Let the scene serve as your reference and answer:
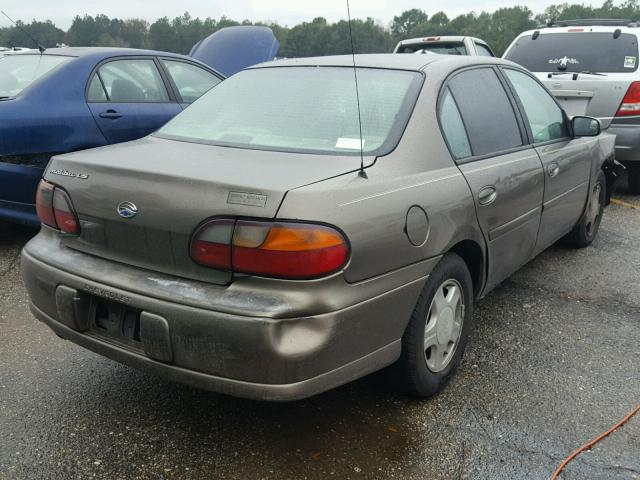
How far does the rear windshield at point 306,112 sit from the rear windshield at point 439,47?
6422 millimetres

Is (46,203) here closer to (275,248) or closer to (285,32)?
(275,248)

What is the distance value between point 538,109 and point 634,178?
12.4ft

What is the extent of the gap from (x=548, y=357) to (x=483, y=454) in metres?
1.01

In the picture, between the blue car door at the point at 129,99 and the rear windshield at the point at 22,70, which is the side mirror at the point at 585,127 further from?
the rear windshield at the point at 22,70

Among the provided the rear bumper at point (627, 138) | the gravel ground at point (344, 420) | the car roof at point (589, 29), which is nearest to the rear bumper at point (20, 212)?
the gravel ground at point (344, 420)

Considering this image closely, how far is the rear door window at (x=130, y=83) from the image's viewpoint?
5137 mm

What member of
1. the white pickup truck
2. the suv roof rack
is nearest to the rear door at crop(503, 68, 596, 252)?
the suv roof rack

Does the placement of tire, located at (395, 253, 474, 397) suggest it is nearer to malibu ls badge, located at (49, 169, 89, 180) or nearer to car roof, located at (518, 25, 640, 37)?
malibu ls badge, located at (49, 169, 89, 180)

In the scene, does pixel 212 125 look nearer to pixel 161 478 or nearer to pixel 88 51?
pixel 161 478

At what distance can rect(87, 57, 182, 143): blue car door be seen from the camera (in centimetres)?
504

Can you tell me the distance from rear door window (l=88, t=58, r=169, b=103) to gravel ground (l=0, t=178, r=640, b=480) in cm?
216

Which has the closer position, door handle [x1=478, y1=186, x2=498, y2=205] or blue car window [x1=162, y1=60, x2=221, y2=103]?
door handle [x1=478, y1=186, x2=498, y2=205]

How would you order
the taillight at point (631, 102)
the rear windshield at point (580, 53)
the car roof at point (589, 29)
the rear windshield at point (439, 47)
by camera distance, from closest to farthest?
the taillight at point (631, 102)
the rear windshield at point (580, 53)
the car roof at point (589, 29)
the rear windshield at point (439, 47)

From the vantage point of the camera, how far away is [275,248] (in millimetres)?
2109
